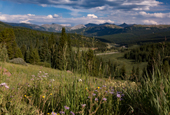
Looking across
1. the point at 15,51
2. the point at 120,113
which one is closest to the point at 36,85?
the point at 120,113

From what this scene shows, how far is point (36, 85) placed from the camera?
11.7 ft

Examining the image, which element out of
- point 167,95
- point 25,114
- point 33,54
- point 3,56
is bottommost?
point 33,54

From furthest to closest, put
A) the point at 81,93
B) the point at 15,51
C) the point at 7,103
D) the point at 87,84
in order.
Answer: the point at 15,51, the point at 87,84, the point at 81,93, the point at 7,103

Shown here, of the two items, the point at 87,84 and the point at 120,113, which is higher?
the point at 87,84

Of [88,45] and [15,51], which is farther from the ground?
[88,45]

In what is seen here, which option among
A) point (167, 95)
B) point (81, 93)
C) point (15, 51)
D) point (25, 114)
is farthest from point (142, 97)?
point (15, 51)

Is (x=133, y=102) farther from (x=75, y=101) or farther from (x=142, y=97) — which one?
(x=75, y=101)

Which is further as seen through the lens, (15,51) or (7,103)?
(15,51)

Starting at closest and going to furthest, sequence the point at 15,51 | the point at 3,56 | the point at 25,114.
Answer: the point at 25,114 < the point at 3,56 < the point at 15,51

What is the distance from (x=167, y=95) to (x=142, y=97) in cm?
44

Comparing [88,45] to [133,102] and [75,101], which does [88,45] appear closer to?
[75,101]

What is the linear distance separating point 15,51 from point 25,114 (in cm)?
6050

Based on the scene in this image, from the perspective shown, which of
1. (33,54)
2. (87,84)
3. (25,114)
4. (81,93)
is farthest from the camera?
(33,54)

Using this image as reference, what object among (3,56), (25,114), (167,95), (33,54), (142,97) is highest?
(3,56)
